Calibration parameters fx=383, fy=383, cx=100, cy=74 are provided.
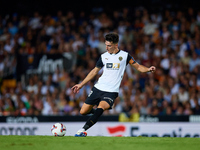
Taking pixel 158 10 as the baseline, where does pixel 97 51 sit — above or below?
below

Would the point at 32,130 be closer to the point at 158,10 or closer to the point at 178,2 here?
the point at 158,10

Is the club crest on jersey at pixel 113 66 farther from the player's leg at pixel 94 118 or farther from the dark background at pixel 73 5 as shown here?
the dark background at pixel 73 5

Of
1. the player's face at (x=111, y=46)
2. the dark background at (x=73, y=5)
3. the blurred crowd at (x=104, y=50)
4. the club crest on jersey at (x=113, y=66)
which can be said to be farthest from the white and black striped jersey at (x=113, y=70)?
the dark background at (x=73, y=5)

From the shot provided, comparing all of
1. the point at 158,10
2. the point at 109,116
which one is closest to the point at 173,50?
the point at 158,10

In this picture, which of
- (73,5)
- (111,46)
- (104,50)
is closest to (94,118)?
(111,46)

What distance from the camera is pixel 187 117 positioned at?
1202cm

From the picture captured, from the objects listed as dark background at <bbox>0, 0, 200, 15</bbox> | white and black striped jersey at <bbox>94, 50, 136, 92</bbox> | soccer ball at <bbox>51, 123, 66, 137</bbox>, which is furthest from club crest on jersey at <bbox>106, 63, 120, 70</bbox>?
dark background at <bbox>0, 0, 200, 15</bbox>

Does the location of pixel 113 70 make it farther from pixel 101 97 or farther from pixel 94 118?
pixel 94 118

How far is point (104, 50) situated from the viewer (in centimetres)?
1623

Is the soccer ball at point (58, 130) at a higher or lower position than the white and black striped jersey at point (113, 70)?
lower

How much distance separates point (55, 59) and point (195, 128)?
6.91 meters

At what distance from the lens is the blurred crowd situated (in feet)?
45.6

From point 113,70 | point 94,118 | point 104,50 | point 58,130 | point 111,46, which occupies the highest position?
point 104,50

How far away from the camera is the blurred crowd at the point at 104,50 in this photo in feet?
45.6
